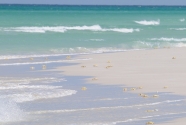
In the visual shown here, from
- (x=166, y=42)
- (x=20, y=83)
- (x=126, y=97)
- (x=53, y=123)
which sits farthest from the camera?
(x=166, y=42)

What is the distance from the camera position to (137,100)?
32.5 ft

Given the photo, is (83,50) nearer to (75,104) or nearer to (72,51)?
(72,51)

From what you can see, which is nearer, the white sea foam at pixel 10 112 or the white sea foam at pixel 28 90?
the white sea foam at pixel 10 112

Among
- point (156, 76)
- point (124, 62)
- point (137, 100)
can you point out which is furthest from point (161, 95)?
point (124, 62)

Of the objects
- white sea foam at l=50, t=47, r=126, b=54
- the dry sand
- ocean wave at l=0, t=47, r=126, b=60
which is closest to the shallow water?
the dry sand

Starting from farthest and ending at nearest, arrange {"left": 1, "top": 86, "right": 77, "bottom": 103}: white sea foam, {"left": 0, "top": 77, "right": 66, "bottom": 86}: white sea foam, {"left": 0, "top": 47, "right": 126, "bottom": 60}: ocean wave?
{"left": 0, "top": 47, "right": 126, "bottom": 60}: ocean wave < {"left": 0, "top": 77, "right": 66, "bottom": 86}: white sea foam < {"left": 1, "top": 86, "right": 77, "bottom": 103}: white sea foam

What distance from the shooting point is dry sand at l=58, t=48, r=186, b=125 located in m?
11.6

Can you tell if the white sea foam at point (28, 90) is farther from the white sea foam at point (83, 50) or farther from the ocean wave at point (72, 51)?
the white sea foam at point (83, 50)

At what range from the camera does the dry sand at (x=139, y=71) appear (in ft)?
38.1

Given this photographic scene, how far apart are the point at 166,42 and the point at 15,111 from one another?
17.7m

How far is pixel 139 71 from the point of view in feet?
45.5

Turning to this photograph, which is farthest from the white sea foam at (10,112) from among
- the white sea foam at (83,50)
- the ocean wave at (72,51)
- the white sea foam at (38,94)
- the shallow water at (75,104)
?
the white sea foam at (83,50)

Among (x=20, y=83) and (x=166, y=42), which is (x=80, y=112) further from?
(x=166, y=42)

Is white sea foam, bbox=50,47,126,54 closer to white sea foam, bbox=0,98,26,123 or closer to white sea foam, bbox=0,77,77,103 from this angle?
white sea foam, bbox=0,77,77,103
